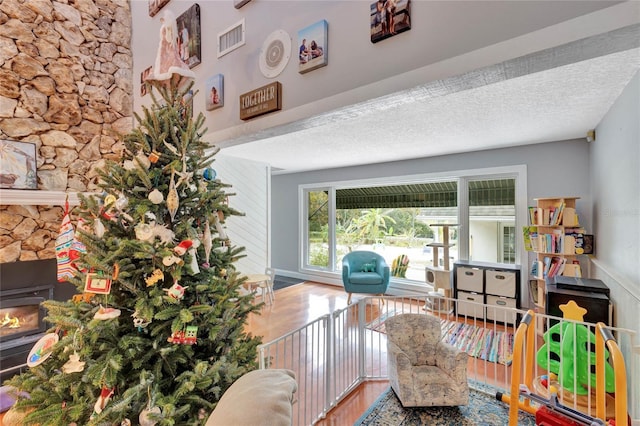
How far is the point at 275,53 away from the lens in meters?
1.94

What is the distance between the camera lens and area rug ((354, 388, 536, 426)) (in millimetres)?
2000

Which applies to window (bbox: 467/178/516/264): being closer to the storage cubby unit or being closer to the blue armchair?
the storage cubby unit

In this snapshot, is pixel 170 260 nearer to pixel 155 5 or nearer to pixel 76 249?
pixel 76 249

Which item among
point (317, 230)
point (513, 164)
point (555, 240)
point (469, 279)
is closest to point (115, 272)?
point (555, 240)

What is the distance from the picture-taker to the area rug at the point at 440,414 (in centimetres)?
200

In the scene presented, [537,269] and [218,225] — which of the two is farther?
[537,269]

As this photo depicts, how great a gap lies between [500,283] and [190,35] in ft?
14.8

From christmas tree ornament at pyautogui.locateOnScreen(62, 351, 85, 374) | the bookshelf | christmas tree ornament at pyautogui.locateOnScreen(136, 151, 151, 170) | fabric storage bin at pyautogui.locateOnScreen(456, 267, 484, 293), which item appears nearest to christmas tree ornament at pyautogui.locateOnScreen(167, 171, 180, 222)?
christmas tree ornament at pyautogui.locateOnScreen(136, 151, 151, 170)

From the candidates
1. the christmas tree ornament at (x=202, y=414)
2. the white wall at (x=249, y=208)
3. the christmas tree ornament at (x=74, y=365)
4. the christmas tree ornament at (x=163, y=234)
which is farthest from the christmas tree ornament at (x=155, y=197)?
the white wall at (x=249, y=208)

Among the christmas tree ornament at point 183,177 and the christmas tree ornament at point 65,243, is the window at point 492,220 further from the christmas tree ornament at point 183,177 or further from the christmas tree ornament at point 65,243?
the christmas tree ornament at point 65,243

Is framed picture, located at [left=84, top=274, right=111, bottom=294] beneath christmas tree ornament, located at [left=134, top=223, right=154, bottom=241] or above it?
beneath

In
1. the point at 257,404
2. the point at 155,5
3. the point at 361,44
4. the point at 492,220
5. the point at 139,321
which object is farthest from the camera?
the point at 492,220

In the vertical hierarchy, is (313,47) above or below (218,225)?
above

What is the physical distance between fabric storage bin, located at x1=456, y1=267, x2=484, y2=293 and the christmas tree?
3.48 metres
